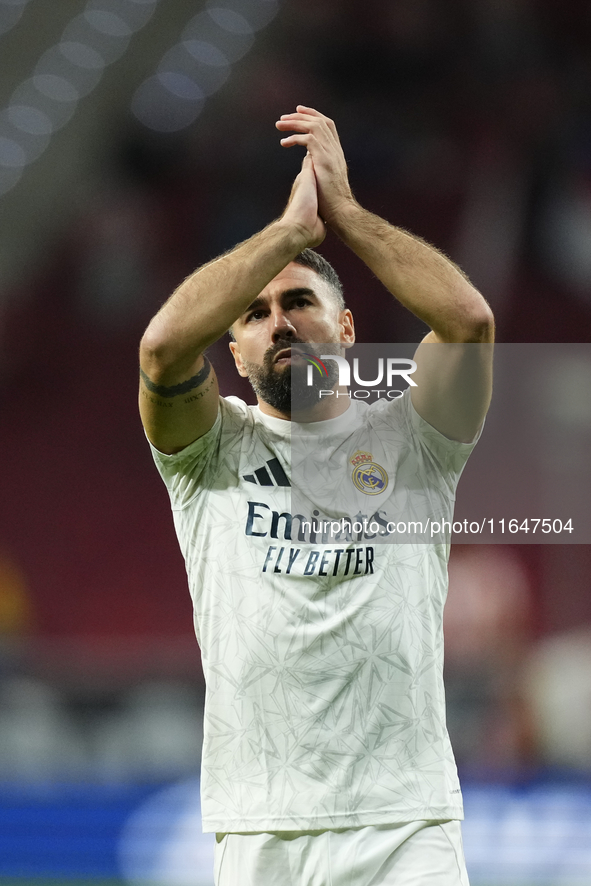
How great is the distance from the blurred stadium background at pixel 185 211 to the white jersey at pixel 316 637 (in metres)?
2.71

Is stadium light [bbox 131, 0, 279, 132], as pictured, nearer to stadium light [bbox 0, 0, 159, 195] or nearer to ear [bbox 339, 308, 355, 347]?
stadium light [bbox 0, 0, 159, 195]

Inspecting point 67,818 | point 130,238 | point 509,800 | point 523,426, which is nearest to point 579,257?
point 523,426

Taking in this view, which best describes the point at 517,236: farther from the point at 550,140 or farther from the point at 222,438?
the point at 222,438

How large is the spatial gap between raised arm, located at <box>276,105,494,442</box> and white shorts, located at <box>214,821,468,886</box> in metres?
0.87

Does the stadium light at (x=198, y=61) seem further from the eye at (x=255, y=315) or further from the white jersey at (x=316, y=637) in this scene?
the white jersey at (x=316, y=637)

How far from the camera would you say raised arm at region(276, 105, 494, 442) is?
191 cm

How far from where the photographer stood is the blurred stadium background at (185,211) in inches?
189

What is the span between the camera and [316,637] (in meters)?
1.81

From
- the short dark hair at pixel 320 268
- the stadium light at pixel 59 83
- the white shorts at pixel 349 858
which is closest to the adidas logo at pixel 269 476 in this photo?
the short dark hair at pixel 320 268

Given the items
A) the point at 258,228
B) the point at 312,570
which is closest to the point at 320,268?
the point at 312,570

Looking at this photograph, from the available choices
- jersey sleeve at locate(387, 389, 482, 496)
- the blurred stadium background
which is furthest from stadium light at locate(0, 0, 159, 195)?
jersey sleeve at locate(387, 389, 482, 496)

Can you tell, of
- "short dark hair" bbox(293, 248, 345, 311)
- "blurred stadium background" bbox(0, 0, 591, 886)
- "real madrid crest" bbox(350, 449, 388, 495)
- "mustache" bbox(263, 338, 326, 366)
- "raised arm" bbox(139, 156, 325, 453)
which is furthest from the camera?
"blurred stadium background" bbox(0, 0, 591, 886)

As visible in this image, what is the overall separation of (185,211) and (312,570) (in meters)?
3.83

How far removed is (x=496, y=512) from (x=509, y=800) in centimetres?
143
